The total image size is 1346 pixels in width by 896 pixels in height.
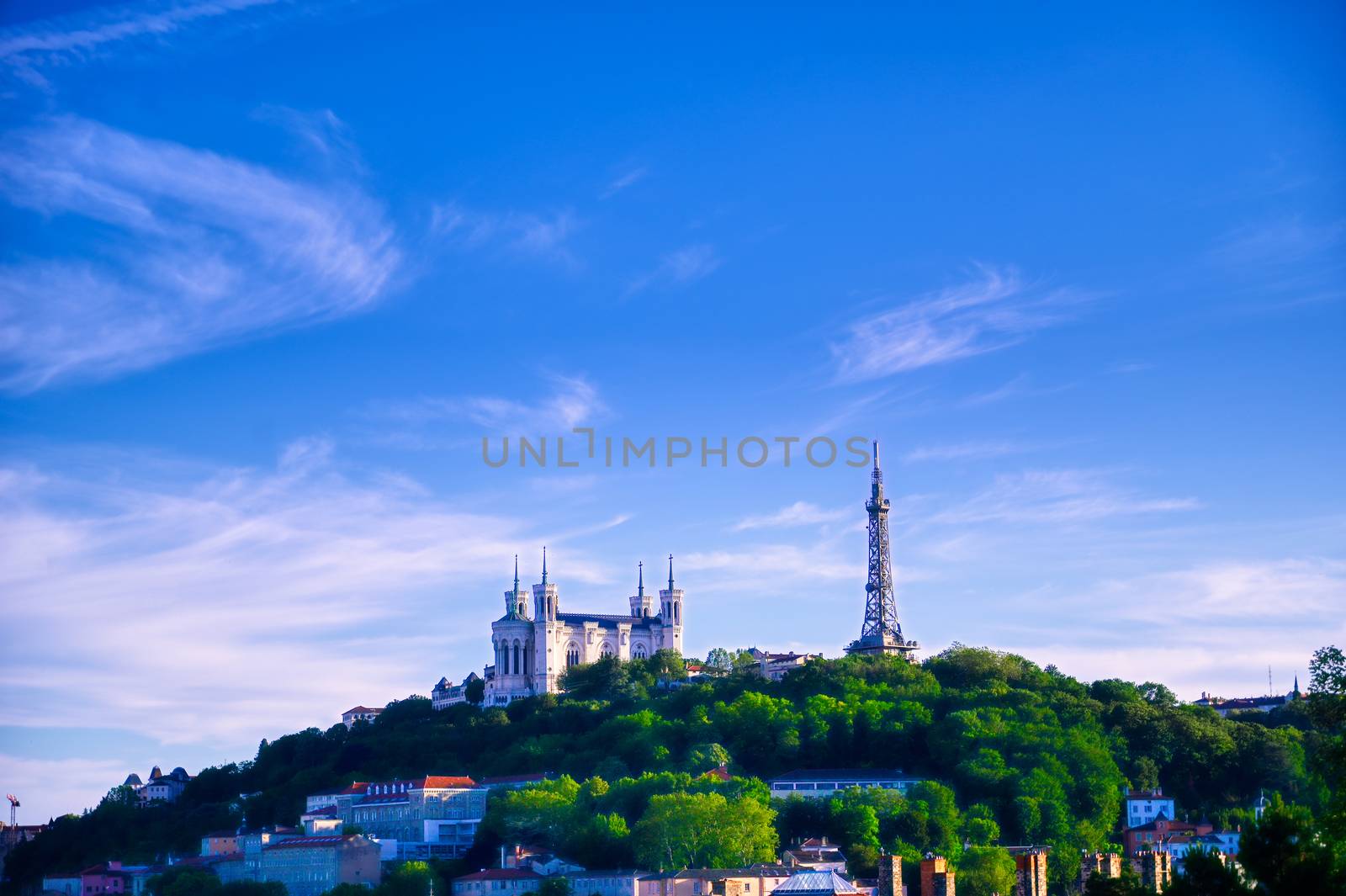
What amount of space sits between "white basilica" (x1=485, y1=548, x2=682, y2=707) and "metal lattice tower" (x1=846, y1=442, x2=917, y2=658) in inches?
879

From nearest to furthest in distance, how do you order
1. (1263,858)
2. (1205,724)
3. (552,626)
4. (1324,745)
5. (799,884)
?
(1263,858)
(1324,745)
(799,884)
(1205,724)
(552,626)

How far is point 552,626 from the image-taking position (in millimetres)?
142625

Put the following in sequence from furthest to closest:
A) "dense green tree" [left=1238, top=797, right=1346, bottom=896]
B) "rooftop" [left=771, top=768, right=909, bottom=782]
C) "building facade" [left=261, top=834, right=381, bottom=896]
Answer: "rooftop" [left=771, top=768, right=909, bottom=782] → "building facade" [left=261, top=834, right=381, bottom=896] → "dense green tree" [left=1238, top=797, right=1346, bottom=896]

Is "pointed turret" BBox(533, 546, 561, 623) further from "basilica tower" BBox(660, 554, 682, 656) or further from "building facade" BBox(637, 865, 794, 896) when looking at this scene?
"building facade" BBox(637, 865, 794, 896)

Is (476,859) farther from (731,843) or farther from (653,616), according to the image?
(653,616)

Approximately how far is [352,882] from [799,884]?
3665 centimetres

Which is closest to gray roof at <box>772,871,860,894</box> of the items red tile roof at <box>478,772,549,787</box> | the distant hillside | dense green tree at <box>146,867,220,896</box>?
the distant hillside

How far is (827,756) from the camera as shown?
101562mm

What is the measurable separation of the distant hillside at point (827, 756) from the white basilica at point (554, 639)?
790 cm

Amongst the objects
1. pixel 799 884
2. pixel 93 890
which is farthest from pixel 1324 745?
pixel 93 890

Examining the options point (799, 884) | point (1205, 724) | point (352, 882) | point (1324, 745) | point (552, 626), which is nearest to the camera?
point (1324, 745)

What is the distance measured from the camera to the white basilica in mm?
140875

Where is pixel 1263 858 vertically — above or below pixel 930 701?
below

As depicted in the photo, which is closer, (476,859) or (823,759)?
(476,859)
